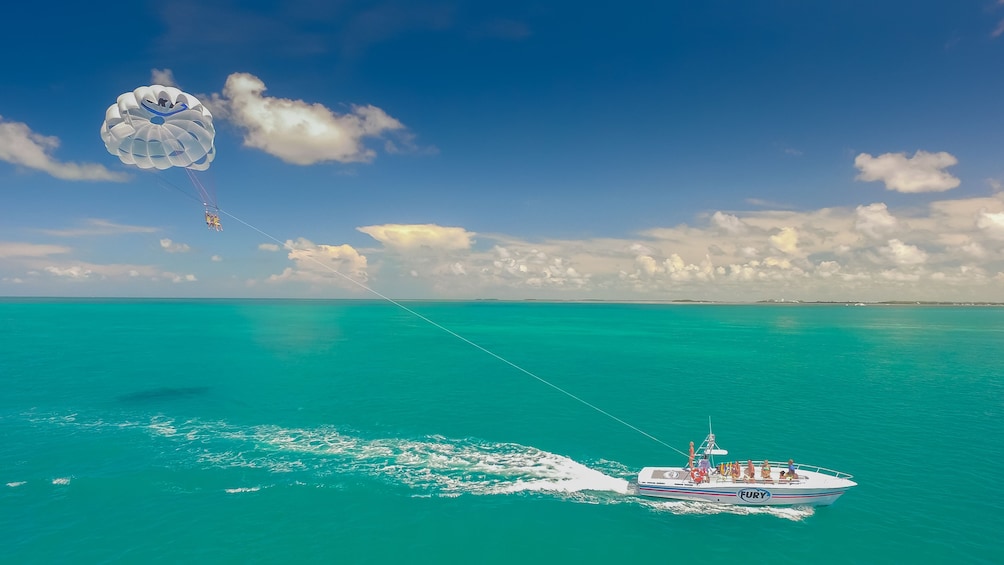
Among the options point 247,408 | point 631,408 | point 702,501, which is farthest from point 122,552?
point 631,408

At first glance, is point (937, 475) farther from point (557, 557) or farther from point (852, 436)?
point (557, 557)

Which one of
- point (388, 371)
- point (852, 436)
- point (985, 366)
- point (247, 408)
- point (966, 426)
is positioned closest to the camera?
point (852, 436)

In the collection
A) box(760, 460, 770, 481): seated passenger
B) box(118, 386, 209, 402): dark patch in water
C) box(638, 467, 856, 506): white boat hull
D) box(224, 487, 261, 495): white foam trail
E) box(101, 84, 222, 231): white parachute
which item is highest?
box(101, 84, 222, 231): white parachute

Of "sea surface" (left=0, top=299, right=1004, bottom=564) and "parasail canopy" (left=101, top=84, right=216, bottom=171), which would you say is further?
"parasail canopy" (left=101, top=84, right=216, bottom=171)

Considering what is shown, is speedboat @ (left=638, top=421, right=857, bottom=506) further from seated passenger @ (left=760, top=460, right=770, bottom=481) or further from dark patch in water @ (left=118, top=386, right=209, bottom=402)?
dark patch in water @ (left=118, top=386, right=209, bottom=402)

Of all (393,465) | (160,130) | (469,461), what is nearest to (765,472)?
(469,461)

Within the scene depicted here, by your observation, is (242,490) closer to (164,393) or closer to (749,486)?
(749,486)

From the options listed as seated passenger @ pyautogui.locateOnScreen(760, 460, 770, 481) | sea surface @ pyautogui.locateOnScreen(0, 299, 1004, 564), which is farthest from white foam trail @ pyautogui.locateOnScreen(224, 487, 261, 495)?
seated passenger @ pyautogui.locateOnScreen(760, 460, 770, 481)

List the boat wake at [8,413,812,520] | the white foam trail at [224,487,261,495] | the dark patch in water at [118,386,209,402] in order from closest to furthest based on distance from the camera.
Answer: the white foam trail at [224,487,261,495] < the boat wake at [8,413,812,520] < the dark patch in water at [118,386,209,402]
